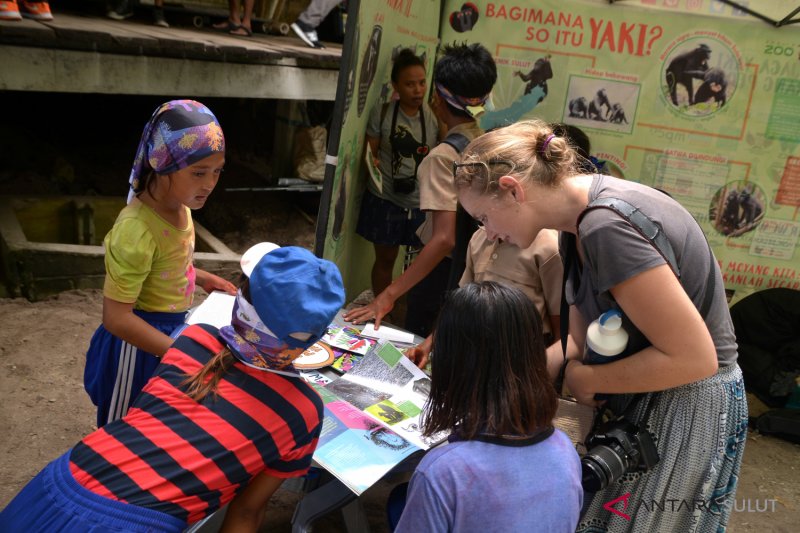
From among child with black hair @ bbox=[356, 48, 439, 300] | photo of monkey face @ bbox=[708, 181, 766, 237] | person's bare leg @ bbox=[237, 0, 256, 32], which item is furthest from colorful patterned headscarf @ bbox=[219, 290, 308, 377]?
person's bare leg @ bbox=[237, 0, 256, 32]

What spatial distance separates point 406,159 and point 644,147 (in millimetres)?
1297

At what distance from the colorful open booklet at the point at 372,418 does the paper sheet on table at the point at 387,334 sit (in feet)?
0.58

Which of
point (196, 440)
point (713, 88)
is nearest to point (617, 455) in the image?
point (196, 440)

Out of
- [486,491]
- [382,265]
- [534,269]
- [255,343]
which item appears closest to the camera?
[486,491]

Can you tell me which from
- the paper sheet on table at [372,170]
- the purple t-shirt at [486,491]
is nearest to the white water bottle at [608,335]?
the purple t-shirt at [486,491]

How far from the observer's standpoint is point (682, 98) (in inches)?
149

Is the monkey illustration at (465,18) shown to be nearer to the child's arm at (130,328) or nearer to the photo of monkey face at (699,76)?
the photo of monkey face at (699,76)

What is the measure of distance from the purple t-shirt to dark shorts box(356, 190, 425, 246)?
8.40 ft

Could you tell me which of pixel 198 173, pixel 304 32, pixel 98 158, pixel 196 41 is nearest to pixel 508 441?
pixel 198 173

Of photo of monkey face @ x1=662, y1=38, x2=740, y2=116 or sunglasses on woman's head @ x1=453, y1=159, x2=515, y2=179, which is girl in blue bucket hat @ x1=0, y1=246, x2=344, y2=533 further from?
photo of monkey face @ x1=662, y1=38, x2=740, y2=116

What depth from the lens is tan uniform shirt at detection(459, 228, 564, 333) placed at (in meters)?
2.38

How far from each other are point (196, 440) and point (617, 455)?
0.99 metres

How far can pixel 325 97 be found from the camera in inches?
248

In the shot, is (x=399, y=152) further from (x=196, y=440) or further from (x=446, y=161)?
(x=196, y=440)
